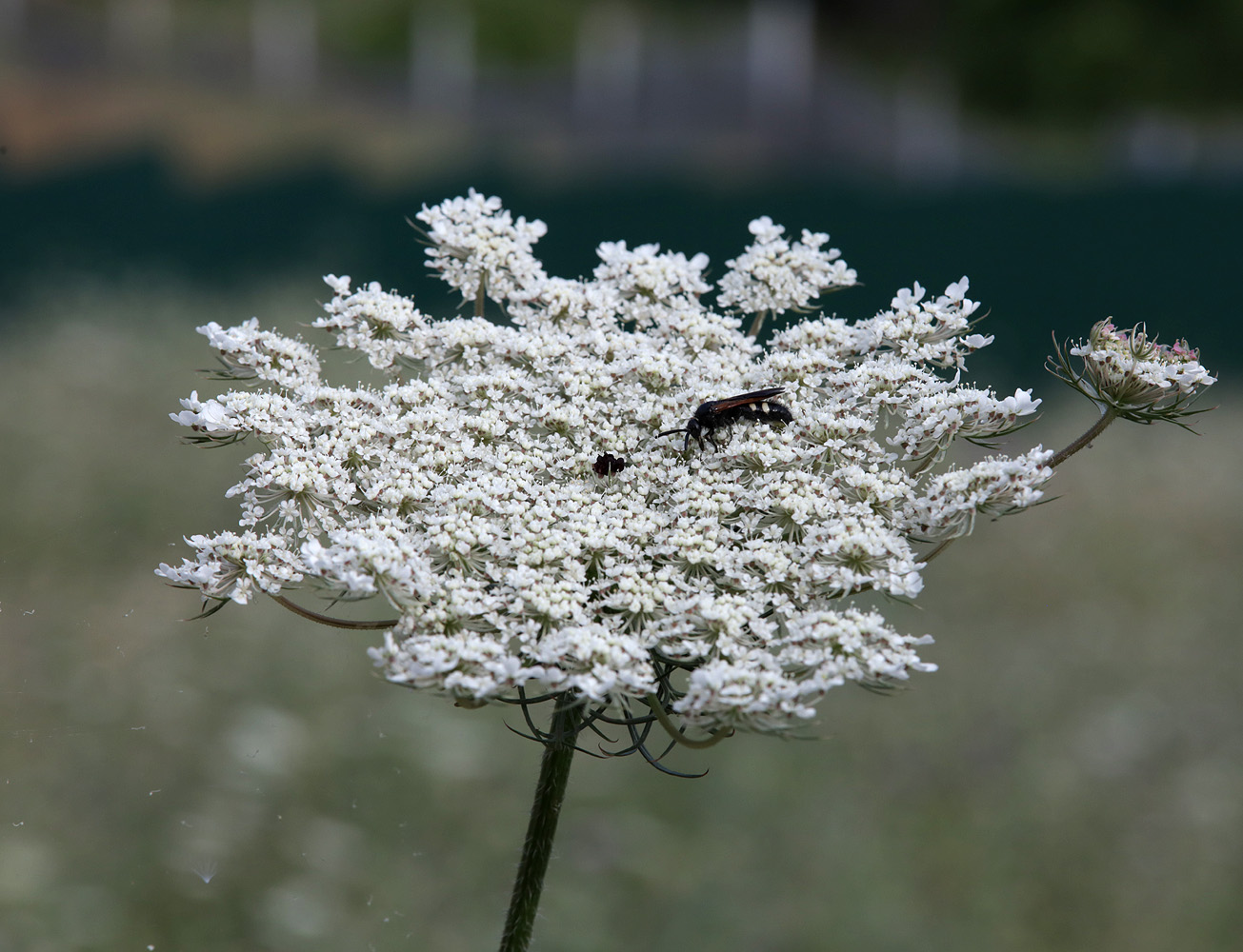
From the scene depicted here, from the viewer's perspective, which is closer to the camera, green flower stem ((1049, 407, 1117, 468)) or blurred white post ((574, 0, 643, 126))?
green flower stem ((1049, 407, 1117, 468))

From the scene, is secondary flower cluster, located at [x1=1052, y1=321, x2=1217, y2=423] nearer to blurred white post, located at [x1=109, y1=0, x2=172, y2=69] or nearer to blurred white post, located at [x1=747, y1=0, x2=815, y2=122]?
blurred white post, located at [x1=109, y1=0, x2=172, y2=69]

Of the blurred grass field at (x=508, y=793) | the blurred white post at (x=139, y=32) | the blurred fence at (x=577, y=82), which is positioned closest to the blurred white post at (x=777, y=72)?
the blurred fence at (x=577, y=82)

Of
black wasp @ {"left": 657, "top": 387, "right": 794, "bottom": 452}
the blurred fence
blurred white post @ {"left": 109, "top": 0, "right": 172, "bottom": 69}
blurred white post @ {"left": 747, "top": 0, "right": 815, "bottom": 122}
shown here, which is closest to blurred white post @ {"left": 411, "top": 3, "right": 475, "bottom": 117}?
the blurred fence

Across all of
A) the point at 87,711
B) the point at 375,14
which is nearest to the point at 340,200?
the point at 87,711

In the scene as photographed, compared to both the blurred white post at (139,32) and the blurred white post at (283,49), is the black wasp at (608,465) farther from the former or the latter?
the blurred white post at (139,32)

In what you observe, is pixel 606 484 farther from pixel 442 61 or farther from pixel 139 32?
pixel 139 32
